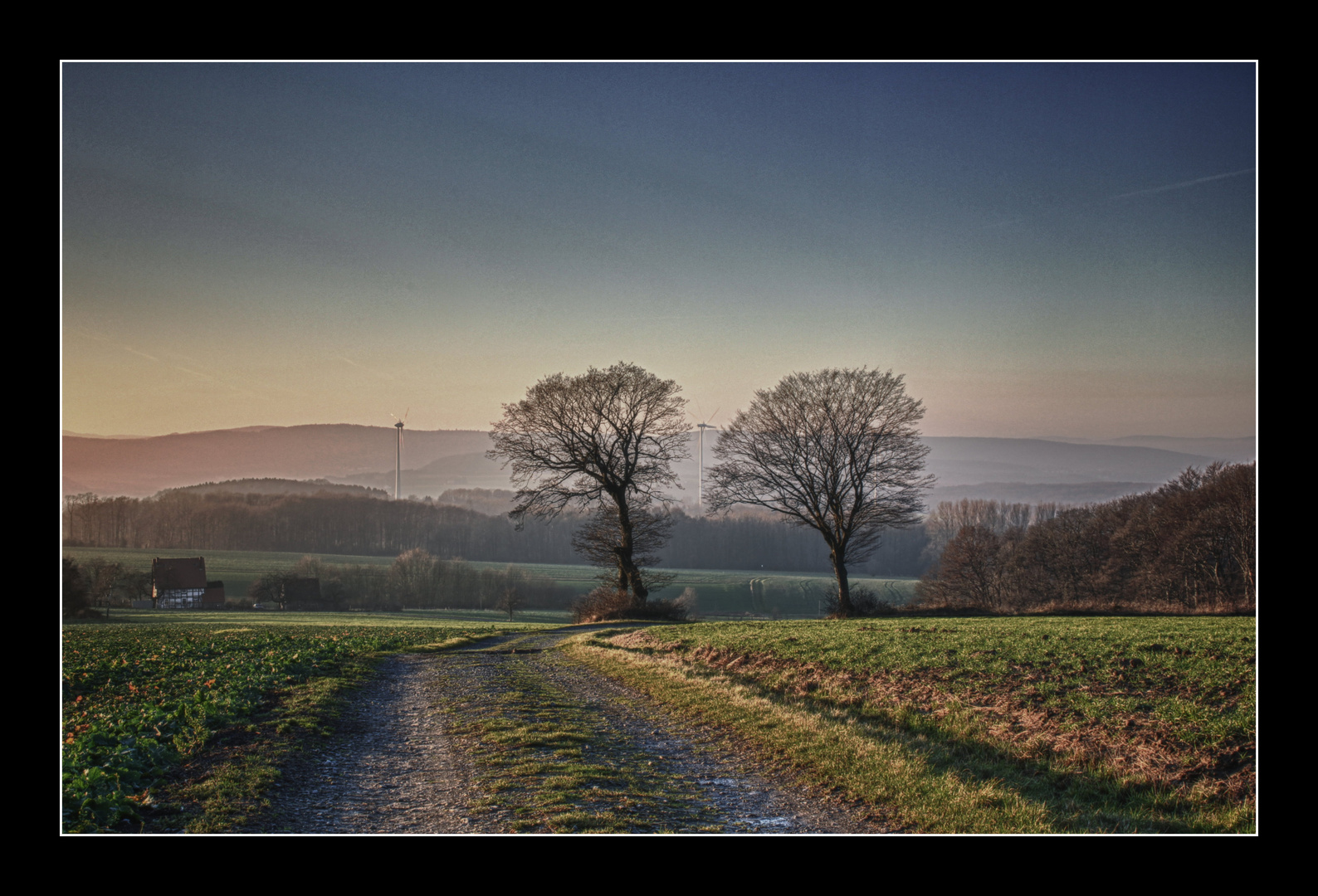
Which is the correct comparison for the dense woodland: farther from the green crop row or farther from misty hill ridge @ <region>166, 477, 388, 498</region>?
the green crop row

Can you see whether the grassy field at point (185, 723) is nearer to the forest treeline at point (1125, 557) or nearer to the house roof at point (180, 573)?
the house roof at point (180, 573)

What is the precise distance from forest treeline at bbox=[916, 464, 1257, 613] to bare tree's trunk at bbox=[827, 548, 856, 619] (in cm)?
409

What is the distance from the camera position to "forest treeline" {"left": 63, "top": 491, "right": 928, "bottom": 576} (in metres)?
19.2

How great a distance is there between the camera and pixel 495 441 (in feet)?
125

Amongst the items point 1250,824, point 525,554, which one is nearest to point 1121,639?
point 1250,824

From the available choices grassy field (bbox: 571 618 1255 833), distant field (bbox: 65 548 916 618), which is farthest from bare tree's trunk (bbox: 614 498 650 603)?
distant field (bbox: 65 548 916 618)

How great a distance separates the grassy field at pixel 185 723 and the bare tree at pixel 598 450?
53.9 feet

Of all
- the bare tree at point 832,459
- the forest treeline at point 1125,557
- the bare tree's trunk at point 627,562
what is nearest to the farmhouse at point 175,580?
the bare tree's trunk at point 627,562

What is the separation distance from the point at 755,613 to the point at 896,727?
8093cm

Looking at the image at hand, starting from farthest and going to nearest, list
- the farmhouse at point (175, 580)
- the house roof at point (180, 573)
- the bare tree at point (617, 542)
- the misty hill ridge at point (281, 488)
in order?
the bare tree at point (617, 542) < the house roof at point (180, 573) < the farmhouse at point (175, 580) < the misty hill ridge at point (281, 488)

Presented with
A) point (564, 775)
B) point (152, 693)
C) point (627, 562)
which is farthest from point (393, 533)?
point (564, 775)

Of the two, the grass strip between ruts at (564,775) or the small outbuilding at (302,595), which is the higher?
the grass strip between ruts at (564,775)

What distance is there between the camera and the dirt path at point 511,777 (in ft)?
23.1

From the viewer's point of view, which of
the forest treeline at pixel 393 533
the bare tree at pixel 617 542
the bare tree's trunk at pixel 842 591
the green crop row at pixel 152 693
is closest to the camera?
the green crop row at pixel 152 693
